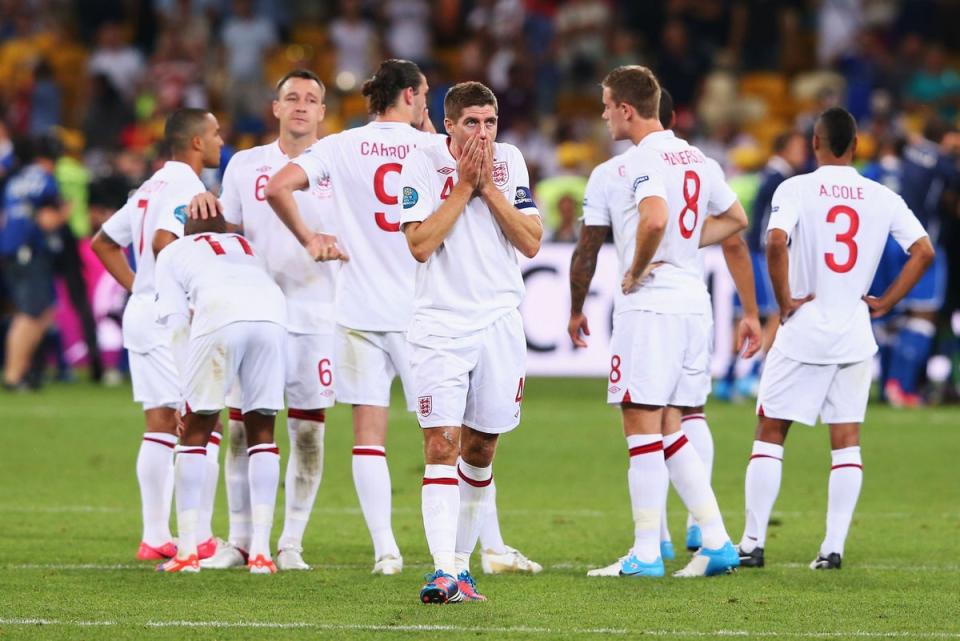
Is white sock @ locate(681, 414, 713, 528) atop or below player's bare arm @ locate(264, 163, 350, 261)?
below

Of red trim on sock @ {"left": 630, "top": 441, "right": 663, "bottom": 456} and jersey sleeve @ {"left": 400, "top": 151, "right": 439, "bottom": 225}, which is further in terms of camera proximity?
red trim on sock @ {"left": 630, "top": 441, "right": 663, "bottom": 456}

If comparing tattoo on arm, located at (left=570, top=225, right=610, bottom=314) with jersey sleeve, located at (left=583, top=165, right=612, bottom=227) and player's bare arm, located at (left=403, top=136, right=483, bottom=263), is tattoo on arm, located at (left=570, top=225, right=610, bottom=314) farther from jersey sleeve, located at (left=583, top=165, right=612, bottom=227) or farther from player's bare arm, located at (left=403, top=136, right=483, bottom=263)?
player's bare arm, located at (left=403, top=136, right=483, bottom=263)

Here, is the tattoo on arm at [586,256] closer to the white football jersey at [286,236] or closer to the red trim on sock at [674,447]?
the red trim on sock at [674,447]

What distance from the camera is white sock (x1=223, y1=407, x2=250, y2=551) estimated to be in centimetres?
825

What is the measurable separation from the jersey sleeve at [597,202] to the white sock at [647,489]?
105 centimetres

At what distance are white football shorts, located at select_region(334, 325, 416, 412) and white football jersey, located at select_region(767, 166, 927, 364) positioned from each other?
76.5 inches

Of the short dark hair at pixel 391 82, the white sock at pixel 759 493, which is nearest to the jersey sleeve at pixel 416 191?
the short dark hair at pixel 391 82

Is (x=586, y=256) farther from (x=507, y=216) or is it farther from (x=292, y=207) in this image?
(x=292, y=207)

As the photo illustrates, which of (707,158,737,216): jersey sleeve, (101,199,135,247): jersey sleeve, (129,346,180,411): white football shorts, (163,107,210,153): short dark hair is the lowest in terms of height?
(129,346,180,411): white football shorts

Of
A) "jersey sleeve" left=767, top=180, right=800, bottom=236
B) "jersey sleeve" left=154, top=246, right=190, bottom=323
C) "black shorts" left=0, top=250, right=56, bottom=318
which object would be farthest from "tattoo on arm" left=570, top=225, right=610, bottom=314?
"black shorts" left=0, top=250, right=56, bottom=318

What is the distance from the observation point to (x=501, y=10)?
77.4 feet

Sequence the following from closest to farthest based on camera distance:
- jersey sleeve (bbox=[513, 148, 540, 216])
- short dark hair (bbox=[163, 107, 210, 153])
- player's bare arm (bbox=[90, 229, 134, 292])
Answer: jersey sleeve (bbox=[513, 148, 540, 216]), short dark hair (bbox=[163, 107, 210, 153]), player's bare arm (bbox=[90, 229, 134, 292])

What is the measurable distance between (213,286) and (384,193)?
0.91 m

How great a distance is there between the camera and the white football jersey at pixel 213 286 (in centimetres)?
775
